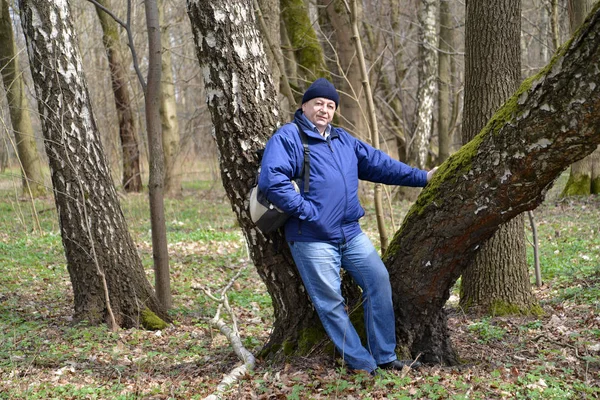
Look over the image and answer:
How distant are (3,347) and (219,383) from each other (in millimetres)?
2527

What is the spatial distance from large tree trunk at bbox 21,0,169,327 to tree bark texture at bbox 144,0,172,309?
27 cm

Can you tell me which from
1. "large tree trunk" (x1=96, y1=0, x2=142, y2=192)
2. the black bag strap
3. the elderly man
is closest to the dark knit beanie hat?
the elderly man

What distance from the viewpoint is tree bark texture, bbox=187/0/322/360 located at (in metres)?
4.33

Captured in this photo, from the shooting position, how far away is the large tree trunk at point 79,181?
238 inches

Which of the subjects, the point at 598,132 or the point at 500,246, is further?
the point at 500,246

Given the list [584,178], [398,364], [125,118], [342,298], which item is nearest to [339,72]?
[584,178]

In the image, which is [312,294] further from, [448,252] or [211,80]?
[211,80]

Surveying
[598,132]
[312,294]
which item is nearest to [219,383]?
[312,294]

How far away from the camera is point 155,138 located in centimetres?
633

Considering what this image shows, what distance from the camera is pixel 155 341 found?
6078 millimetres

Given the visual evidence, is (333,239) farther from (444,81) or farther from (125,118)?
(125,118)

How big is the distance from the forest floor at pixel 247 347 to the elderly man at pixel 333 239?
0.82 ft

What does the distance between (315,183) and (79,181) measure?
3.16m

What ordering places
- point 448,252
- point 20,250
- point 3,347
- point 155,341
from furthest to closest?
point 20,250
point 155,341
point 3,347
point 448,252
